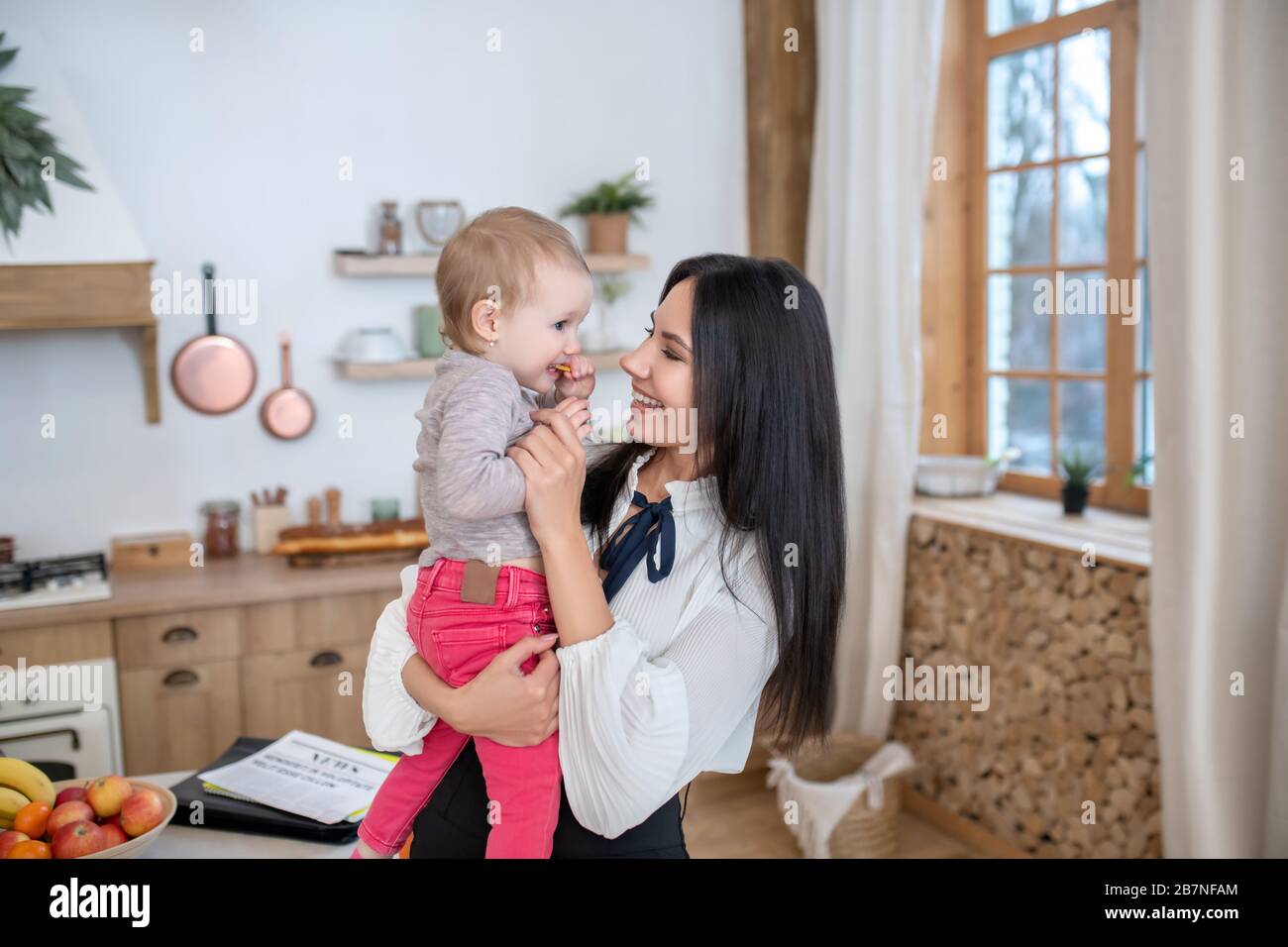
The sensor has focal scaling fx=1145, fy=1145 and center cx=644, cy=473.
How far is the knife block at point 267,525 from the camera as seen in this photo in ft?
10.8

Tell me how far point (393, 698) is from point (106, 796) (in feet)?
1.31

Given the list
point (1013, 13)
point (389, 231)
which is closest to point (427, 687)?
point (389, 231)

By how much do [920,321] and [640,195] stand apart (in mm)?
956

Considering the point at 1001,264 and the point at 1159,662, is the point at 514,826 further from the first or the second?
the point at 1001,264

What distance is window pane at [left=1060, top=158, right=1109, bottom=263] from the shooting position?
10.1ft

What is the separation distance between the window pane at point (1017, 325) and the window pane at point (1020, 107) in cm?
35

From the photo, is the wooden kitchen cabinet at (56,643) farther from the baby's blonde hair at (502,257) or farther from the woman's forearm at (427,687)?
the baby's blonde hair at (502,257)

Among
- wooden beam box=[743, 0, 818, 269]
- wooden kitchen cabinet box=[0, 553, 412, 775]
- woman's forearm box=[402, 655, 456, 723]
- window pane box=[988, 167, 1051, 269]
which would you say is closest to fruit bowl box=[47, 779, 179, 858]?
woman's forearm box=[402, 655, 456, 723]

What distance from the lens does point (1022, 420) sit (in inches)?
135

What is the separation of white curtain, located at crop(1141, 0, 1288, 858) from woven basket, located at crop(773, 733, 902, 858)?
2.73 feet

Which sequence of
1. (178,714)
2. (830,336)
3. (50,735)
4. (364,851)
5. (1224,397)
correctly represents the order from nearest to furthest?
(364,851)
(830,336)
(1224,397)
(50,735)
(178,714)

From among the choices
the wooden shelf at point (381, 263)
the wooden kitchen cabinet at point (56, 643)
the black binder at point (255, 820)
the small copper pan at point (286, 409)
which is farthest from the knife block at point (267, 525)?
the black binder at point (255, 820)

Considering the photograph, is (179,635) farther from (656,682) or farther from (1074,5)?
(1074,5)

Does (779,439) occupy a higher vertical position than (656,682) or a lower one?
higher
